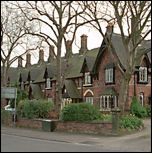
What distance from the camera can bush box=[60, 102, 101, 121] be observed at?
1717 centimetres

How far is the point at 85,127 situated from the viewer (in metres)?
16.6

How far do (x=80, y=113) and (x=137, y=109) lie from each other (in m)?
12.1

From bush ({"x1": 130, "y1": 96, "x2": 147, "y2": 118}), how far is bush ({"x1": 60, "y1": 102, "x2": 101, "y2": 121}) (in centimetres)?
1074

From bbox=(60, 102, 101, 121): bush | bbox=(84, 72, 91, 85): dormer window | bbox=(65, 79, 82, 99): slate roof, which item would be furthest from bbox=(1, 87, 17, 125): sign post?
bbox=(84, 72, 91, 85): dormer window

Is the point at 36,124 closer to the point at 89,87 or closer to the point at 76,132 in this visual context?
the point at 76,132

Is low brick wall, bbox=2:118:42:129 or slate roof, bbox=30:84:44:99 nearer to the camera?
low brick wall, bbox=2:118:42:129

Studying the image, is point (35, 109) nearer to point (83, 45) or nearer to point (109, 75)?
point (109, 75)

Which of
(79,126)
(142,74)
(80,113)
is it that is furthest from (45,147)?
(142,74)

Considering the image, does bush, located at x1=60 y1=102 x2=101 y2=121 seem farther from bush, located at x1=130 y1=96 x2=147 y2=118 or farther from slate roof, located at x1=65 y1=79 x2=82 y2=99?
slate roof, located at x1=65 y1=79 x2=82 y2=99

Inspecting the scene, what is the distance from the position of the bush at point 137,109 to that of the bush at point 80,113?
35.2 feet

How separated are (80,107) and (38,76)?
32.2 m

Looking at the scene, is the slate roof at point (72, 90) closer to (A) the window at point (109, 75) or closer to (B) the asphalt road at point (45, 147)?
(A) the window at point (109, 75)

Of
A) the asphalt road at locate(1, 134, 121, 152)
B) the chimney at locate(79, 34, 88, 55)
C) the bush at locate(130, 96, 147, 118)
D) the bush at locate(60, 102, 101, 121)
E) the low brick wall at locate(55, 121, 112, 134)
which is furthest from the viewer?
the chimney at locate(79, 34, 88, 55)

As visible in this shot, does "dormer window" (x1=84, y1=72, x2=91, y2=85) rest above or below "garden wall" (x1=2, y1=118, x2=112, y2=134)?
above
